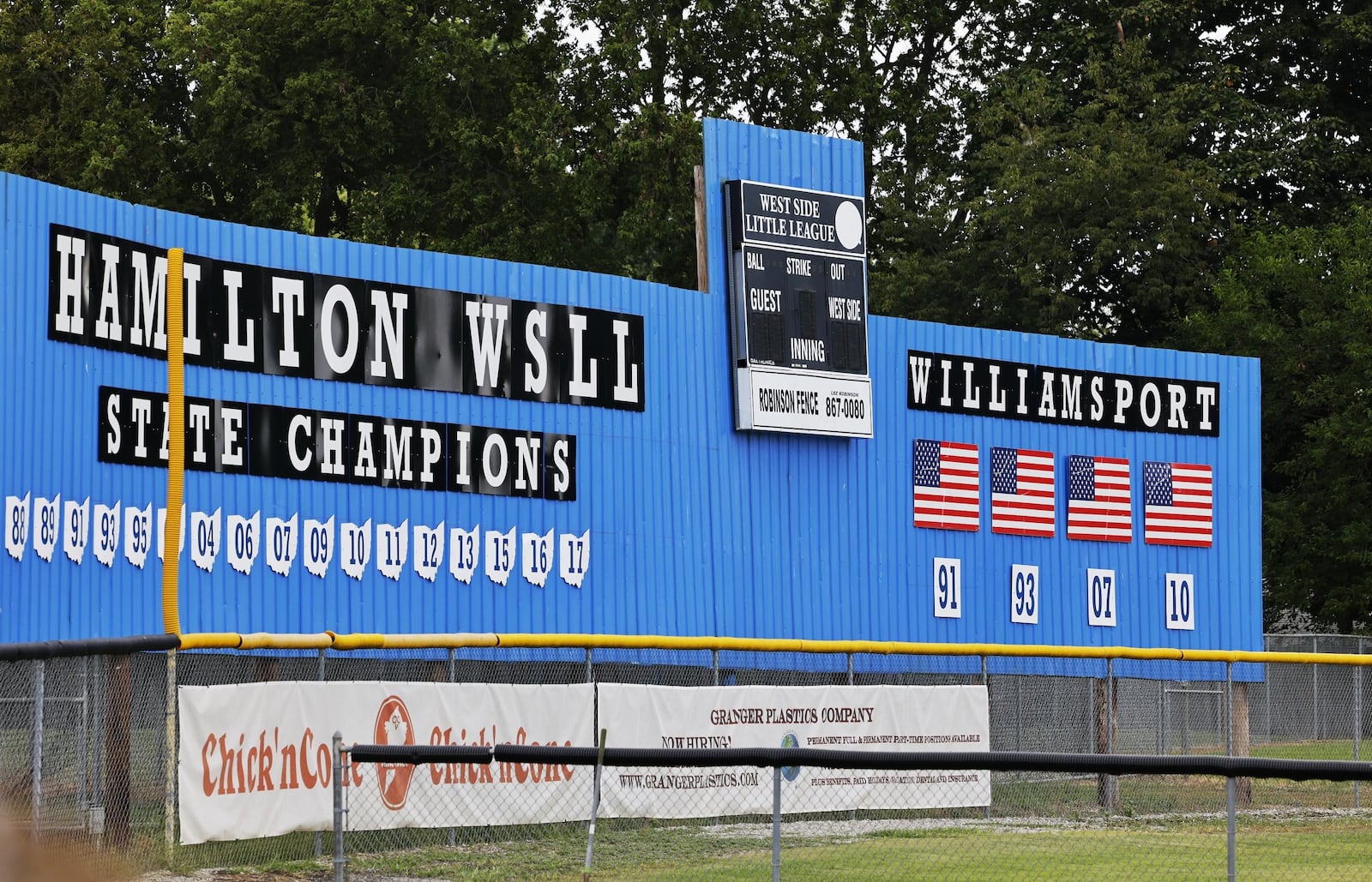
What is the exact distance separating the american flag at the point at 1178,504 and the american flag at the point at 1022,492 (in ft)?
5.45

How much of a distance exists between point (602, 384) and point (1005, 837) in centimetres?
667

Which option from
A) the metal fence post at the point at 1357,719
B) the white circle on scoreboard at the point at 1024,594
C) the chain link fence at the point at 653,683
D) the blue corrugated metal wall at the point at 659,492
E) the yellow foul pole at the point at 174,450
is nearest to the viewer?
the chain link fence at the point at 653,683

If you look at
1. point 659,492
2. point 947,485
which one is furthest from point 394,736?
point 947,485

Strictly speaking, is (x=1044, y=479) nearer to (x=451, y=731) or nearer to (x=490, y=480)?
(x=490, y=480)

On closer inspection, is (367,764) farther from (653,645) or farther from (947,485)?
(947,485)

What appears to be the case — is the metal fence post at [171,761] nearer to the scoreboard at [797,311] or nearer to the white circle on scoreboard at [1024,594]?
the scoreboard at [797,311]

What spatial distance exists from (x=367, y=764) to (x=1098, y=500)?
13305 millimetres

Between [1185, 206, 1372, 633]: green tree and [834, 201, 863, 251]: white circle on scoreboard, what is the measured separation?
19.5 meters

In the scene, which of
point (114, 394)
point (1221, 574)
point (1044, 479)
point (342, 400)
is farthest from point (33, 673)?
point (1221, 574)

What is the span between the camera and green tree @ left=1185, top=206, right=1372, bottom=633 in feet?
129

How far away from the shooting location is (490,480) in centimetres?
1955

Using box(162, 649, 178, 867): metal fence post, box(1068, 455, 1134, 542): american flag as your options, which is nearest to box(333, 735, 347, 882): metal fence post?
box(162, 649, 178, 867): metal fence post

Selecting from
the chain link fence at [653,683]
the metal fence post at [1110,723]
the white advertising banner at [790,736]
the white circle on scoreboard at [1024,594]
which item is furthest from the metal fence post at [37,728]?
the white circle on scoreboard at [1024,594]

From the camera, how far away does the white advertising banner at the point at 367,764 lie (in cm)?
1342
